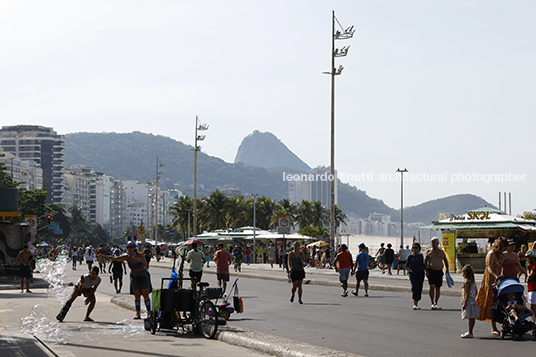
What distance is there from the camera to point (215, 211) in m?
99.1

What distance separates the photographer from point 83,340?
11.1 m

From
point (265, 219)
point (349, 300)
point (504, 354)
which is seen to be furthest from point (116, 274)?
point (265, 219)

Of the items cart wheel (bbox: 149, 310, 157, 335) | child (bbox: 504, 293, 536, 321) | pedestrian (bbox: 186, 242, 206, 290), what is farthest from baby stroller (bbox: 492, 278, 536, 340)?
pedestrian (bbox: 186, 242, 206, 290)

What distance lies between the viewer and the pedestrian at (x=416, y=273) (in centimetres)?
1652

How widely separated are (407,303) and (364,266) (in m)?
2.97

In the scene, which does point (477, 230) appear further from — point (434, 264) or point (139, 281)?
point (139, 281)

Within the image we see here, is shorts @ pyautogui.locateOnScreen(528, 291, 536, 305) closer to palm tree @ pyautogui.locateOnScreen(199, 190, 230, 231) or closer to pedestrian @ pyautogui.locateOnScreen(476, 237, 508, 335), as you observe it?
pedestrian @ pyautogui.locateOnScreen(476, 237, 508, 335)

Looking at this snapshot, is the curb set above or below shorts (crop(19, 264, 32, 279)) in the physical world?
above

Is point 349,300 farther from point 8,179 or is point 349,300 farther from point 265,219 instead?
point 265,219

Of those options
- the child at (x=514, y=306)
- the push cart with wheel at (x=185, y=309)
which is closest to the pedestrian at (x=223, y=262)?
the push cart with wheel at (x=185, y=309)

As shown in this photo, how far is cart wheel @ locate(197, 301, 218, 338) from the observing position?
11508 millimetres

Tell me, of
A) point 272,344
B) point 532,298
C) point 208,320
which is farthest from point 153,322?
point 532,298

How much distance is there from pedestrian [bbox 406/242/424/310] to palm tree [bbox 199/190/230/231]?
82.8m

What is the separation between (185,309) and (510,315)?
18.2 ft
